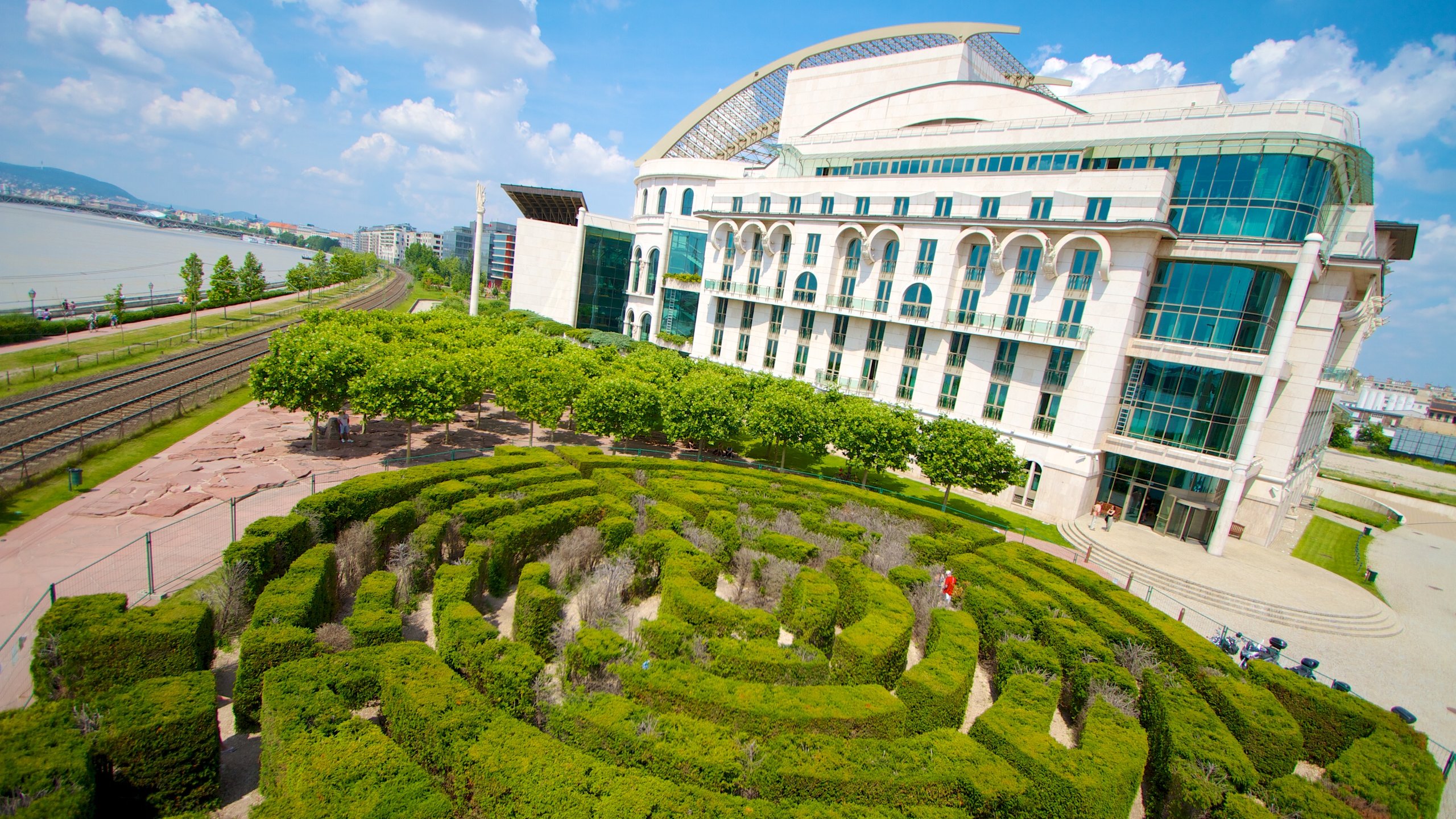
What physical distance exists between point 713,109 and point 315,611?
260ft

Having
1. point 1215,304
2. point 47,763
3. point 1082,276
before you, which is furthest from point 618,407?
point 1215,304

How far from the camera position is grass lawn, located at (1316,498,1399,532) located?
5744 centimetres

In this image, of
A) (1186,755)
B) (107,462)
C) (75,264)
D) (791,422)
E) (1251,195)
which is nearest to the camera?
(1186,755)

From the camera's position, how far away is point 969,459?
3622 centimetres

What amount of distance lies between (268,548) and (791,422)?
27.5 m

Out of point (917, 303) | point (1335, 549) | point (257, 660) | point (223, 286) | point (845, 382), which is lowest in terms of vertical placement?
point (1335, 549)

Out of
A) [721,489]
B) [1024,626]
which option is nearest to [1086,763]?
[1024,626]

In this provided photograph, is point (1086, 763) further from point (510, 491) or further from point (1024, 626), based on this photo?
point (510, 491)

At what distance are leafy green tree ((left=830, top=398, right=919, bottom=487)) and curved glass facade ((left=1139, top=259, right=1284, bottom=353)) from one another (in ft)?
60.8

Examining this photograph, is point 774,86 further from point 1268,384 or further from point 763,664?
point 763,664

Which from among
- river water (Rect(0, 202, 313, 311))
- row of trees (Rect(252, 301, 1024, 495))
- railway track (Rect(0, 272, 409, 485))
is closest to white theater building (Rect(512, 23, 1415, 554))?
row of trees (Rect(252, 301, 1024, 495))

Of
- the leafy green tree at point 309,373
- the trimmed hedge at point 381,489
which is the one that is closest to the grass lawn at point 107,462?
the leafy green tree at point 309,373

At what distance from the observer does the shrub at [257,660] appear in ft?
48.4

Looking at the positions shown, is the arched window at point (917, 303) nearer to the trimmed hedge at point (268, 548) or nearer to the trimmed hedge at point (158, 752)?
the trimmed hedge at point (268, 548)
